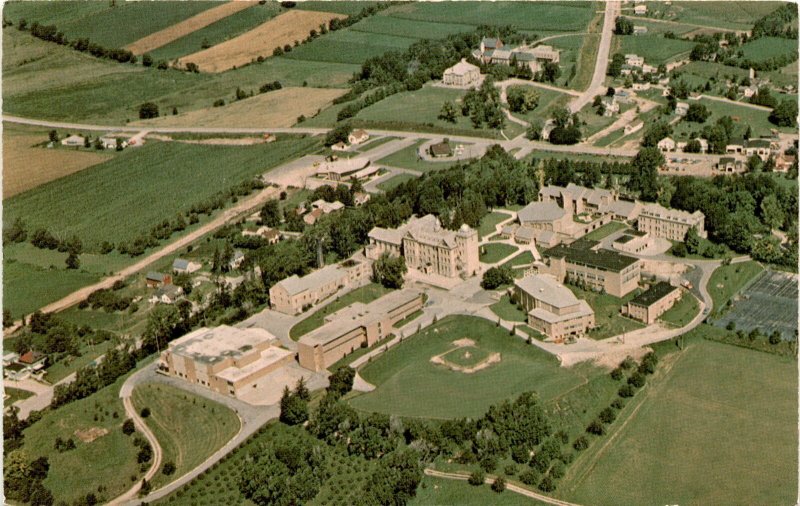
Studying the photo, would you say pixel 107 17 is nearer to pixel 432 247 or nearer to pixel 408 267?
pixel 408 267

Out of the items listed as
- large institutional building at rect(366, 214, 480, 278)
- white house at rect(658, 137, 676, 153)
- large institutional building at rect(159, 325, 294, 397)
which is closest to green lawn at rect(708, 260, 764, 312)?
large institutional building at rect(366, 214, 480, 278)

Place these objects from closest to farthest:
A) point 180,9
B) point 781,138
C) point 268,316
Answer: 1. point 268,316
2. point 781,138
3. point 180,9

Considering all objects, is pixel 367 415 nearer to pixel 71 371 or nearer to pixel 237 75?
pixel 71 371

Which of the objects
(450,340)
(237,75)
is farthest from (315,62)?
(450,340)

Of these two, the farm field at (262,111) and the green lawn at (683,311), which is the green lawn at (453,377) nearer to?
the green lawn at (683,311)

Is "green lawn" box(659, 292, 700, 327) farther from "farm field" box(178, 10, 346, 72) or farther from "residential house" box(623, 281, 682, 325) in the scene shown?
"farm field" box(178, 10, 346, 72)

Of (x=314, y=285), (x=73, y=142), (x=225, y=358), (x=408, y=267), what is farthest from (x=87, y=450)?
(x=73, y=142)
